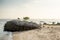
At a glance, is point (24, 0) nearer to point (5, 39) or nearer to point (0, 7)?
point (0, 7)

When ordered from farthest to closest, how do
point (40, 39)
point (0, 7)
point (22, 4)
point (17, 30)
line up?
1. point (22, 4)
2. point (0, 7)
3. point (17, 30)
4. point (40, 39)

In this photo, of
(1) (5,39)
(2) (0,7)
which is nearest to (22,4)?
(2) (0,7)

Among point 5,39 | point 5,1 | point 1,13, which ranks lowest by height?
point 5,39

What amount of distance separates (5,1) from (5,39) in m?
8.05

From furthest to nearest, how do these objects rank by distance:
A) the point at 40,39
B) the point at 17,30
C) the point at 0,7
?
1. the point at 0,7
2. the point at 17,30
3. the point at 40,39

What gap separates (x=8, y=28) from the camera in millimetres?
10133

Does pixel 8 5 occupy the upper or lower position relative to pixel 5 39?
upper

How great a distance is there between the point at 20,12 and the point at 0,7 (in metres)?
2.64

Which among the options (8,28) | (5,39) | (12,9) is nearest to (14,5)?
(12,9)

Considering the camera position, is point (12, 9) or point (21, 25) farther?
point (12, 9)

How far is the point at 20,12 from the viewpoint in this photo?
16.7 meters

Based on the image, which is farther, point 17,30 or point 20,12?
point 20,12

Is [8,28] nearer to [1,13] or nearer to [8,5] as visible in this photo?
[1,13]

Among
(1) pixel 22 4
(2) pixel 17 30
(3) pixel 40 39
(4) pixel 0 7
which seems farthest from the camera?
(1) pixel 22 4
